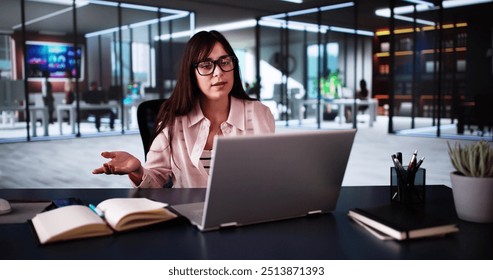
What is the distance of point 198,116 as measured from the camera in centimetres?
209

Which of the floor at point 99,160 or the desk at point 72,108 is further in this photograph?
the desk at point 72,108

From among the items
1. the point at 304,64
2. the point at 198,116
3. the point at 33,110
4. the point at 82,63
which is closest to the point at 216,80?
the point at 198,116

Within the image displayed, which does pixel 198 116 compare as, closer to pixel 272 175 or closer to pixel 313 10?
pixel 272 175

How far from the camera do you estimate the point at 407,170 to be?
1524 millimetres

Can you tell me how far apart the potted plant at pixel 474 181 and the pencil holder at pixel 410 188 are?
8.6 inches

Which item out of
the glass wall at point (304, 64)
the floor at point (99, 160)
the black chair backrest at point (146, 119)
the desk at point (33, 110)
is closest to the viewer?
the black chair backrest at point (146, 119)

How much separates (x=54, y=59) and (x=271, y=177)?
1011 centimetres

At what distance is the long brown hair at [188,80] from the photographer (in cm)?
195

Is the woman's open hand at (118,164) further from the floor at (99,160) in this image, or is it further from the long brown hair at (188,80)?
the floor at (99,160)

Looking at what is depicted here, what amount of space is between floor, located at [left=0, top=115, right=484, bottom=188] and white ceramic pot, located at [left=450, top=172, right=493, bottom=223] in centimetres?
289

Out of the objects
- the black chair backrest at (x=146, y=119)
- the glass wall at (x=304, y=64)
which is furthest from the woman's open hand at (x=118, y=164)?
the glass wall at (x=304, y=64)

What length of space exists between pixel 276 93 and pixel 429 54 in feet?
15.9

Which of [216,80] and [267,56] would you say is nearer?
[216,80]

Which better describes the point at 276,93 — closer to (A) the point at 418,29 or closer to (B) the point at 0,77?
(A) the point at 418,29
